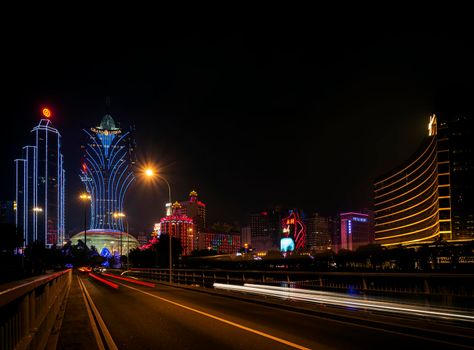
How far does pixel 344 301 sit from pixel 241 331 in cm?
694

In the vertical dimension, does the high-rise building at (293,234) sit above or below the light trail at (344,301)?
below

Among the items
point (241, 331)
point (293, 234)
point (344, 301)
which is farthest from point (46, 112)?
point (241, 331)

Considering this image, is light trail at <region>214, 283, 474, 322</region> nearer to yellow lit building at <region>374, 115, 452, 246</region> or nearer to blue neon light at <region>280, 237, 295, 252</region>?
yellow lit building at <region>374, 115, 452, 246</region>

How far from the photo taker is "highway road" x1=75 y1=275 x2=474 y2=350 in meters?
10.8

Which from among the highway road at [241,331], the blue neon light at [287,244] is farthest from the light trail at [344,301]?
the blue neon light at [287,244]

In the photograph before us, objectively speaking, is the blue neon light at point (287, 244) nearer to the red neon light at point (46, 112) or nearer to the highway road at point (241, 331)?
the red neon light at point (46, 112)

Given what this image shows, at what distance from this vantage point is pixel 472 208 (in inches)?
5640

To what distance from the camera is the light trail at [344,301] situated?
45.4ft

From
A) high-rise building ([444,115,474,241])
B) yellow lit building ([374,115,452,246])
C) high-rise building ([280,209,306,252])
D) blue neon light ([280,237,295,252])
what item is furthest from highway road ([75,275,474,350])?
high-rise building ([280,209,306,252])

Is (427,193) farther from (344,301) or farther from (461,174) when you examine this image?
(344,301)

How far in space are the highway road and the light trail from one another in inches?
50.4

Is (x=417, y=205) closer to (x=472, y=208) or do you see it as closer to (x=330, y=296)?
(x=472, y=208)

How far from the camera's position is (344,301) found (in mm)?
18391

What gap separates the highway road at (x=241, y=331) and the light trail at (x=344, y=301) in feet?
4.20
